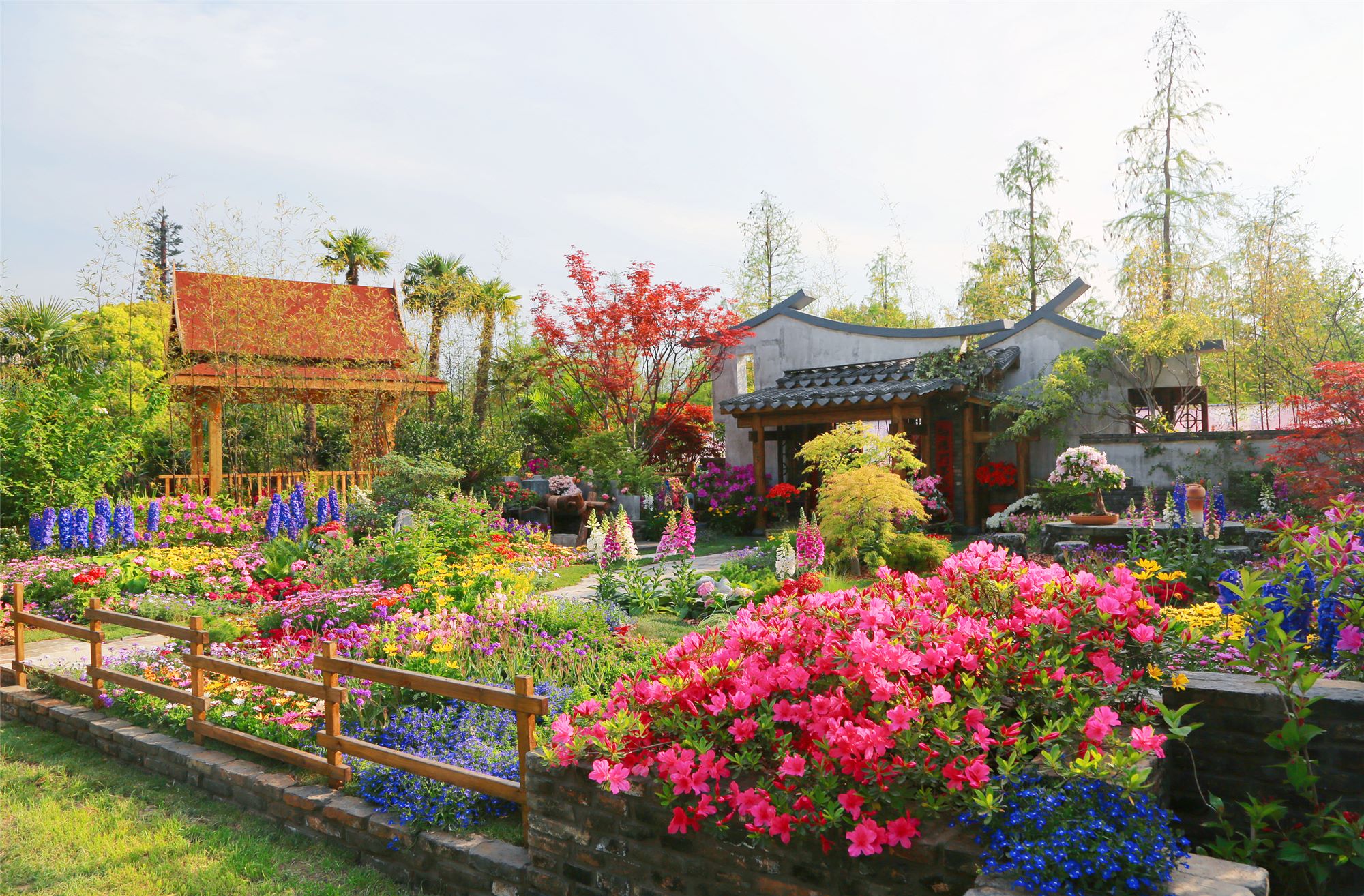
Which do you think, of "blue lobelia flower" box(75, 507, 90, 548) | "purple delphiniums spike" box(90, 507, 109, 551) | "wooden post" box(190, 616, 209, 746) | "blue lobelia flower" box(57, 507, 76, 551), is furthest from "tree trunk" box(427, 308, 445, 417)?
"wooden post" box(190, 616, 209, 746)

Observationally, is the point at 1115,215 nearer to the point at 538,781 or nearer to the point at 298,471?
the point at 298,471

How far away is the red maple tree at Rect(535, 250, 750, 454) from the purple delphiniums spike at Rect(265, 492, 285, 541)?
17.2ft

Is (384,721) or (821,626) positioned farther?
(384,721)

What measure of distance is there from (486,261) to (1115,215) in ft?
46.9

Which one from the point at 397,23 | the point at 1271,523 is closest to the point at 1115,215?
the point at 1271,523

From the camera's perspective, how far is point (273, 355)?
454 inches

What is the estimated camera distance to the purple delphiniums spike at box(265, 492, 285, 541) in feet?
32.3

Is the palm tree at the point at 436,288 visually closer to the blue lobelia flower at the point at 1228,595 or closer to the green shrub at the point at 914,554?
the green shrub at the point at 914,554

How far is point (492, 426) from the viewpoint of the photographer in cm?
1555

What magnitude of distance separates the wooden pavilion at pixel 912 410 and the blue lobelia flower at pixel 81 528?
8.42 metres

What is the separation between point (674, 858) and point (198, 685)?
3.19 meters

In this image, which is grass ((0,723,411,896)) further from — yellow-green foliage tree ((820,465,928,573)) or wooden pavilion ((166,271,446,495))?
wooden pavilion ((166,271,446,495))

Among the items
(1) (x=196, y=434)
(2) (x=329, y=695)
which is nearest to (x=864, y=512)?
(2) (x=329, y=695)

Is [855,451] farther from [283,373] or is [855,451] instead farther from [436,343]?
[436,343]
